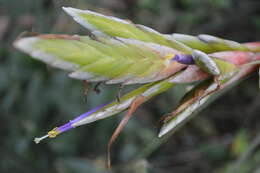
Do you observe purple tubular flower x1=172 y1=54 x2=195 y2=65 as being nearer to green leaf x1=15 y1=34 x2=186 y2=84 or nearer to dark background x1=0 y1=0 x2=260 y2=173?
green leaf x1=15 y1=34 x2=186 y2=84

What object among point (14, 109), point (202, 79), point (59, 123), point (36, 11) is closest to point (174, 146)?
point (59, 123)

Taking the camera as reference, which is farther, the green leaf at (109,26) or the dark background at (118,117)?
the dark background at (118,117)

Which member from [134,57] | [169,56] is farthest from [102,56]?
[169,56]

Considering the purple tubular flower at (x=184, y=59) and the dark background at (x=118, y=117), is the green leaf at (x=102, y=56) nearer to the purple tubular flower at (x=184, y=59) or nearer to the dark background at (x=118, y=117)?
the purple tubular flower at (x=184, y=59)

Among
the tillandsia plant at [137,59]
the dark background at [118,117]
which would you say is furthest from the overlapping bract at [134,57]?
the dark background at [118,117]

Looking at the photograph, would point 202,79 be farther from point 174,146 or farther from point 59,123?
point 174,146

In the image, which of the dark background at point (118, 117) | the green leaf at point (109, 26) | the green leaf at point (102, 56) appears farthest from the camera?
the dark background at point (118, 117)
